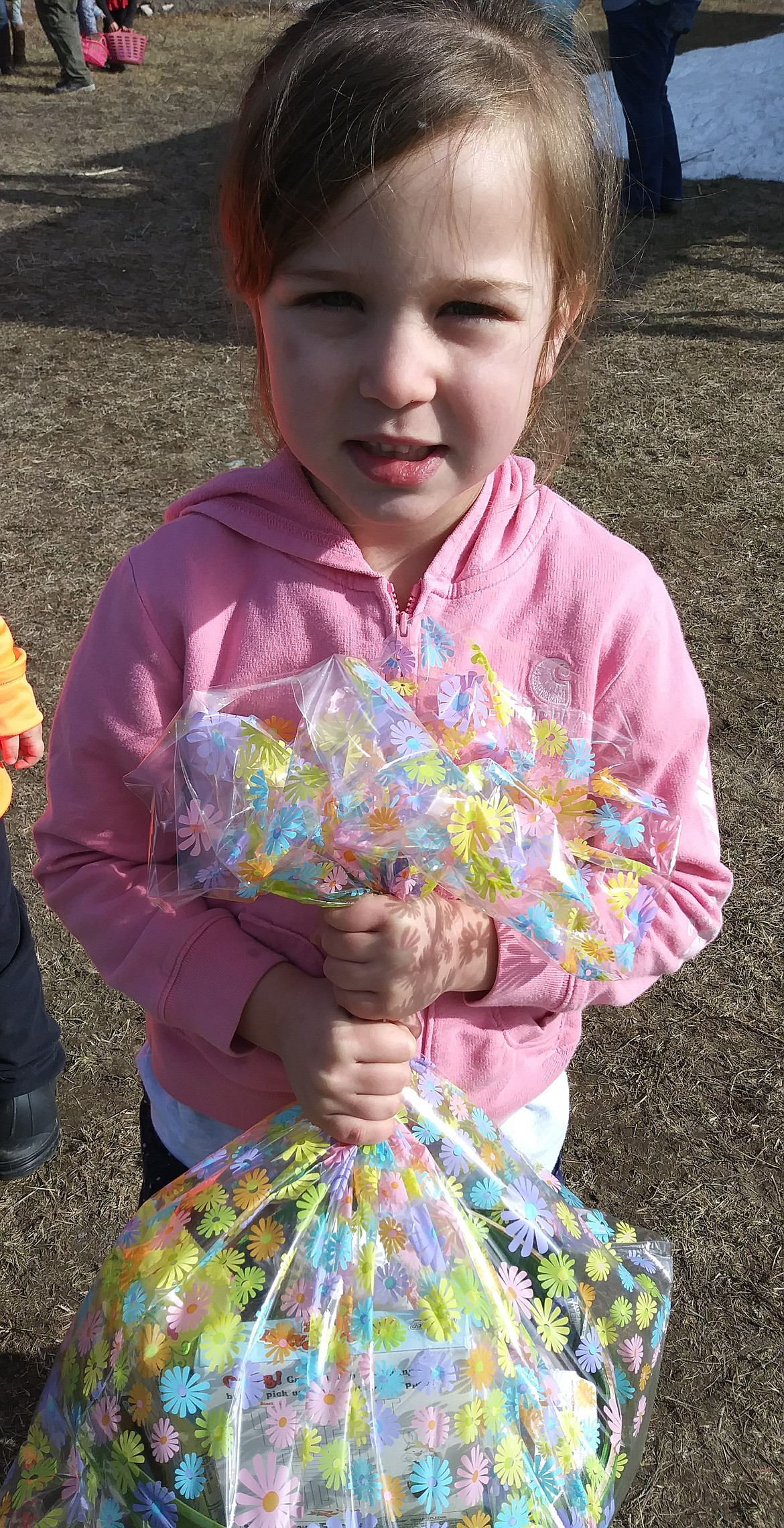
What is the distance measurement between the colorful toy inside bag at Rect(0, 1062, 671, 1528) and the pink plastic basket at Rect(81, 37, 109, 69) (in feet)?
47.5

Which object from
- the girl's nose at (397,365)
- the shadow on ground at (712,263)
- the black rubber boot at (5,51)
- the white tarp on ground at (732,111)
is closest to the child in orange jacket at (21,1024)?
the girl's nose at (397,365)

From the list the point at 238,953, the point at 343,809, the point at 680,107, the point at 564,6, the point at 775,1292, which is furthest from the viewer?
the point at 680,107

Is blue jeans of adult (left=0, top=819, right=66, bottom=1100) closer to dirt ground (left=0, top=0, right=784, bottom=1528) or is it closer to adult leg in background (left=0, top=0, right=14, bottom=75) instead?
dirt ground (left=0, top=0, right=784, bottom=1528)

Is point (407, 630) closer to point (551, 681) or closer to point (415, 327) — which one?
point (551, 681)

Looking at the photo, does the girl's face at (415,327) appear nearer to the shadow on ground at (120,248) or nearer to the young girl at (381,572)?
the young girl at (381,572)

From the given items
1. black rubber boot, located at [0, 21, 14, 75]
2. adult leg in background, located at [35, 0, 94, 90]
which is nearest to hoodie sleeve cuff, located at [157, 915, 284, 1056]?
adult leg in background, located at [35, 0, 94, 90]

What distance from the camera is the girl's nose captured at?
114cm

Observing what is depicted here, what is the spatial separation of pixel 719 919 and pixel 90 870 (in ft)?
2.45

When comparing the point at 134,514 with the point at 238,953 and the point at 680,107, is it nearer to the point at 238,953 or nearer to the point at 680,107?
the point at 238,953

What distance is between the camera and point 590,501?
5.27m

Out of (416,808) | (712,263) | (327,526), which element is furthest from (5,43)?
(416,808)

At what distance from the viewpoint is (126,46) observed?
43.4ft

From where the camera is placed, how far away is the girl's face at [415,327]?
113cm

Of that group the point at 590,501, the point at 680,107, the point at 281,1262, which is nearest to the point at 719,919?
the point at 281,1262
